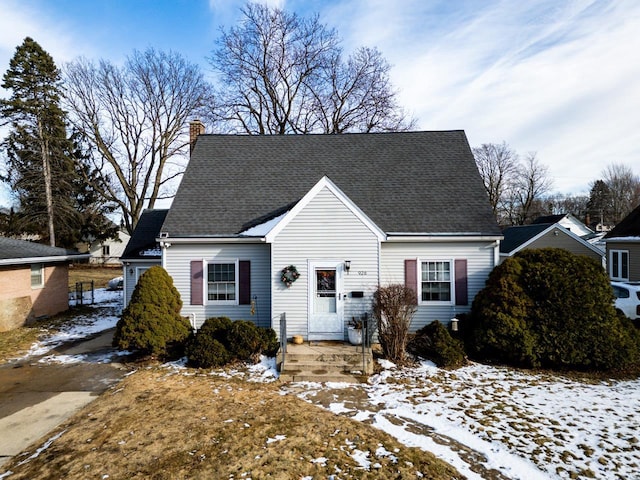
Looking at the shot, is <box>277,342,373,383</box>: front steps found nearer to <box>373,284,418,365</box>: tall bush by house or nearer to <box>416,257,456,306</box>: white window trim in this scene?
<box>373,284,418,365</box>: tall bush by house

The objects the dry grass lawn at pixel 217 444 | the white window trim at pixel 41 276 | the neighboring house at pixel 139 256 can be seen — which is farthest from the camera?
the neighboring house at pixel 139 256

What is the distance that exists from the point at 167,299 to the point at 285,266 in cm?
348

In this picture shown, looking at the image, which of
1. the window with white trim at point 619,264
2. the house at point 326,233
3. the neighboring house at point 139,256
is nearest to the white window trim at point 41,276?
the neighboring house at point 139,256

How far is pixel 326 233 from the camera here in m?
10.4

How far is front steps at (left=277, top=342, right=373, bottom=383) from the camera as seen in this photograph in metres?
8.45

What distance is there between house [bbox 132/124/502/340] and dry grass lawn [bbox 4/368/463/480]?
272 centimetres

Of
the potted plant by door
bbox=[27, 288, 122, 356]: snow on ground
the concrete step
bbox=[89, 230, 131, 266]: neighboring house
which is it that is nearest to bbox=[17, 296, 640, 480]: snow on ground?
the concrete step

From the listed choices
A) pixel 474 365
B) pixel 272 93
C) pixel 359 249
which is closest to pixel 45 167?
pixel 272 93

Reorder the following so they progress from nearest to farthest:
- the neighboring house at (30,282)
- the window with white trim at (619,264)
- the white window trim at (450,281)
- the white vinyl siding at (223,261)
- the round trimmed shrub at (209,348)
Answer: the round trimmed shrub at (209,348)
the white window trim at (450,281)
the white vinyl siding at (223,261)
the neighboring house at (30,282)
the window with white trim at (619,264)

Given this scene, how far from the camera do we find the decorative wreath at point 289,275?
402 inches

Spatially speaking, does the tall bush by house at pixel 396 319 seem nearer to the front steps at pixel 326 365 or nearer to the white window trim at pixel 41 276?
the front steps at pixel 326 365

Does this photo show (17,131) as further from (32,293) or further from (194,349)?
(194,349)

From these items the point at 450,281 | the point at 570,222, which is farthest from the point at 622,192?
the point at 450,281

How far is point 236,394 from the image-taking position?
7.59m
